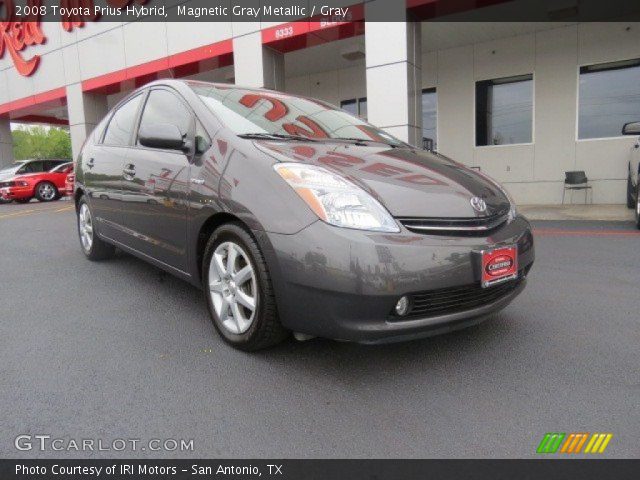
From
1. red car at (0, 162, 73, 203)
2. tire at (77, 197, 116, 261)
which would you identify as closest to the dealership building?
red car at (0, 162, 73, 203)

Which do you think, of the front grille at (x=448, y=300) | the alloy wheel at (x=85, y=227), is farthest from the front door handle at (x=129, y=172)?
the front grille at (x=448, y=300)

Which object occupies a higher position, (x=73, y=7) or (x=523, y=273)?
(x=73, y=7)

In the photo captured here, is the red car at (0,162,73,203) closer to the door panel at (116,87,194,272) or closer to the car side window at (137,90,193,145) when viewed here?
the door panel at (116,87,194,272)

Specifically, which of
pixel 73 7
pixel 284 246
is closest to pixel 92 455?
pixel 284 246

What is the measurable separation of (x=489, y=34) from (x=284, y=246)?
10.8 meters

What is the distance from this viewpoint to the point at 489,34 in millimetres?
11055

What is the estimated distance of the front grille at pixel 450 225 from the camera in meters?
2.22

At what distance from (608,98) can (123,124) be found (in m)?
10.4

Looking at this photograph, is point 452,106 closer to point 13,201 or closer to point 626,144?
point 626,144

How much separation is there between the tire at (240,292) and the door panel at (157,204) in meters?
0.34

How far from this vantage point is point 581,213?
28.7ft
